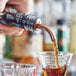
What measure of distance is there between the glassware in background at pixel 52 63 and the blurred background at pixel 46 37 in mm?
1294

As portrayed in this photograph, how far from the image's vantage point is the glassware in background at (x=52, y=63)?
1.07 m

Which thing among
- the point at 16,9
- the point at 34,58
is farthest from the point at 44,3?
the point at 16,9

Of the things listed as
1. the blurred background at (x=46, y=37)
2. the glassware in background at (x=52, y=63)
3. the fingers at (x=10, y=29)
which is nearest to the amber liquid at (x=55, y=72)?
the glassware in background at (x=52, y=63)

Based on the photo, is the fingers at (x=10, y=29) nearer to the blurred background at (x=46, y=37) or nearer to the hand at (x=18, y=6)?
the hand at (x=18, y=6)

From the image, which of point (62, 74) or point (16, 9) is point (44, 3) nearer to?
point (16, 9)

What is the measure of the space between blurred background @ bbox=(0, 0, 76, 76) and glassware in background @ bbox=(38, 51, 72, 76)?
4.24 feet

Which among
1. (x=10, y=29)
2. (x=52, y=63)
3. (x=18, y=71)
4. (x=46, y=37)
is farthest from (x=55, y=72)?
(x=46, y=37)

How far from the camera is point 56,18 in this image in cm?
281

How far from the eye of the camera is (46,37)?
2684 mm

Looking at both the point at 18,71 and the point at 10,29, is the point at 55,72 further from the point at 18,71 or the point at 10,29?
the point at 10,29

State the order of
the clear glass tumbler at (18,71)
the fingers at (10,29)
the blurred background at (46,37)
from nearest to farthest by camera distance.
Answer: the clear glass tumbler at (18,71) < the fingers at (10,29) < the blurred background at (46,37)

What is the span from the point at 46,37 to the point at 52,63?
63.5 inches

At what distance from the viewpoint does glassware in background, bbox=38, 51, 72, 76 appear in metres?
1.07

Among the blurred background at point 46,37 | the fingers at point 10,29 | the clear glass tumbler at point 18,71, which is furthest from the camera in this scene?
the blurred background at point 46,37
